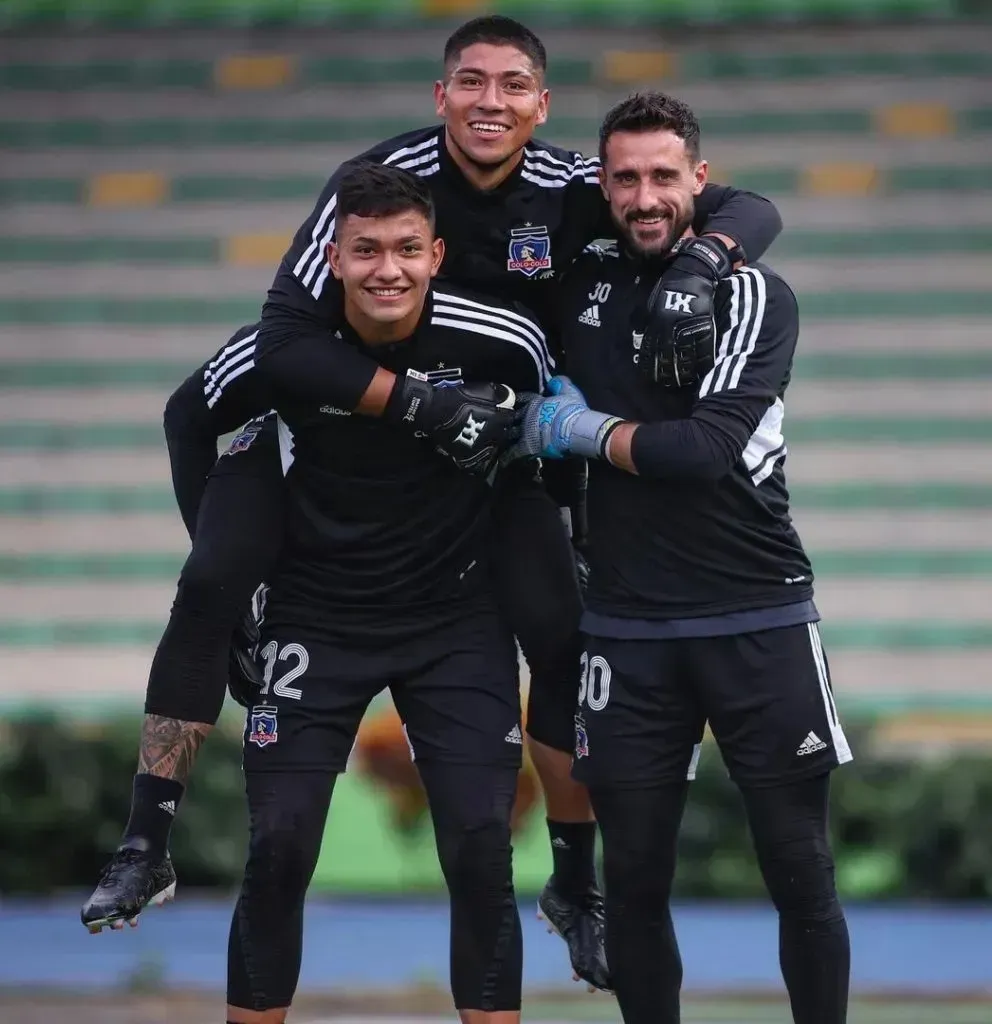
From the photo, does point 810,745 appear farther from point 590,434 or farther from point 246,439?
point 246,439

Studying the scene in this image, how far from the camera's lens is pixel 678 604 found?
187 inches

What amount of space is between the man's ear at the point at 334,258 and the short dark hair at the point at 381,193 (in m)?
0.06

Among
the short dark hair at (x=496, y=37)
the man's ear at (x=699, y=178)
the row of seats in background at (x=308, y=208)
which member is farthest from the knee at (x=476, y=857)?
the row of seats in background at (x=308, y=208)

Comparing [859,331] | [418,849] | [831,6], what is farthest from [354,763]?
[831,6]

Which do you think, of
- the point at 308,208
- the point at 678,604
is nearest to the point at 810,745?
the point at 678,604

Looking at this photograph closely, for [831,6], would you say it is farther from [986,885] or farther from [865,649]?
[986,885]

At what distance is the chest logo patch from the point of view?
15.7ft

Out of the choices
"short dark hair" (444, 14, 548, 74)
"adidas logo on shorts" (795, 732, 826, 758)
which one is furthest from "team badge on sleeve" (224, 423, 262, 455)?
"adidas logo on shorts" (795, 732, 826, 758)

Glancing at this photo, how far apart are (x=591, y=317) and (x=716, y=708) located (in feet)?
2.93

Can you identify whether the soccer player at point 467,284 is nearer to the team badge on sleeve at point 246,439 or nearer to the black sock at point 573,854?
the team badge on sleeve at point 246,439

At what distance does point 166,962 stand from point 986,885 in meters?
3.04

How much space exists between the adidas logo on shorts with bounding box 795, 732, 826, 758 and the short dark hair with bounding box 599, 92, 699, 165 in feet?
4.14

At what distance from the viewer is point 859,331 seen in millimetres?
9633

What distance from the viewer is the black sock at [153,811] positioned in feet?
15.8
